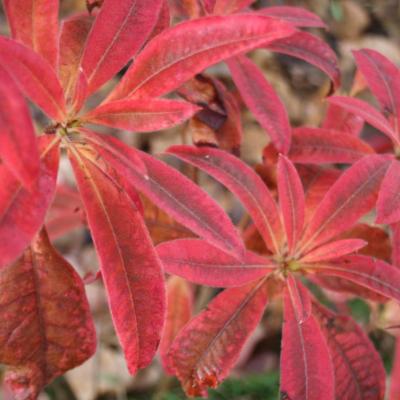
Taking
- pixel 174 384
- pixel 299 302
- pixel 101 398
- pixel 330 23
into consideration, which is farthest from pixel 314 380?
pixel 330 23

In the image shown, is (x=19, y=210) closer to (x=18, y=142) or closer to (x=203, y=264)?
(x=18, y=142)

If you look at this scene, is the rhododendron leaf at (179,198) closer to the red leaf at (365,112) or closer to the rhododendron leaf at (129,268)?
the rhododendron leaf at (129,268)

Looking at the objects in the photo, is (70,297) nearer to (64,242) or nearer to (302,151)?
(302,151)

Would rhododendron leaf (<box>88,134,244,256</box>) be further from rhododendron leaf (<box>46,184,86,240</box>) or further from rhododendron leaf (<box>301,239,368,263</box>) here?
rhododendron leaf (<box>46,184,86,240</box>)

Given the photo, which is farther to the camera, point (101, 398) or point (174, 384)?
point (101, 398)

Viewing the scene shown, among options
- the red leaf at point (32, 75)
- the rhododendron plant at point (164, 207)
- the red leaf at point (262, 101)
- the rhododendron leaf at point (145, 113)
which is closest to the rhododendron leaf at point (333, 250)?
the rhododendron plant at point (164, 207)

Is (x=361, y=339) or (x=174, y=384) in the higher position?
(x=174, y=384)

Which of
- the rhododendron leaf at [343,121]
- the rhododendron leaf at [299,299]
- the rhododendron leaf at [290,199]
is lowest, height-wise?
the rhododendron leaf at [299,299]
